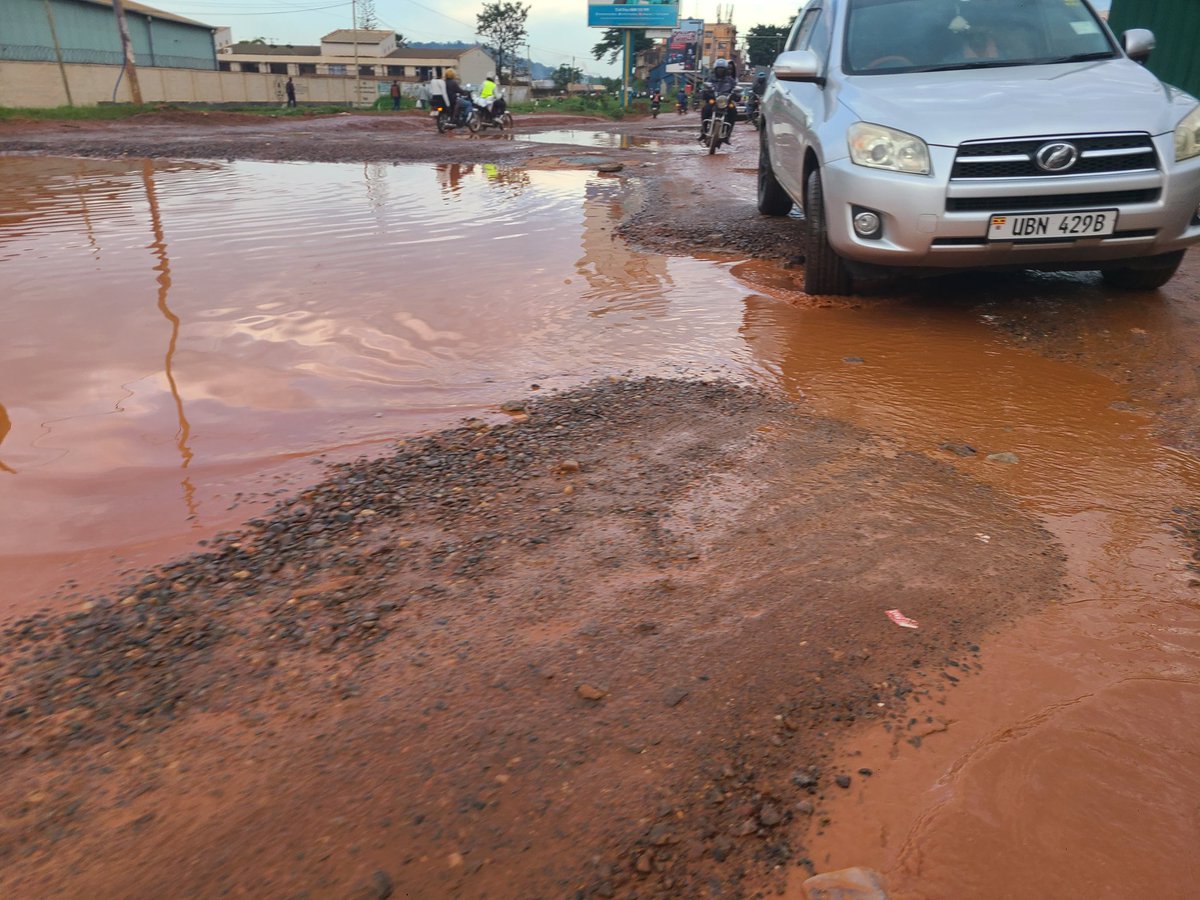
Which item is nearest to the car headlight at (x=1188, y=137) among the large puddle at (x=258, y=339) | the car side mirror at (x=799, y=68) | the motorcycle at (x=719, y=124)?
the car side mirror at (x=799, y=68)

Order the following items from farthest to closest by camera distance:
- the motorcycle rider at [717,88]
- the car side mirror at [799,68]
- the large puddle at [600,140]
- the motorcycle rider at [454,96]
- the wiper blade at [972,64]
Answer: the motorcycle rider at [454,96] → the large puddle at [600,140] → the motorcycle rider at [717,88] → the car side mirror at [799,68] → the wiper blade at [972,64]

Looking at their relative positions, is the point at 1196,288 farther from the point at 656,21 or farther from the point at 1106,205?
the point at 656,21

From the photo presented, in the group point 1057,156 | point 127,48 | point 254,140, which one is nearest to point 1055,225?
point 1057,156

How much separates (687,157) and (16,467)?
1355 centimetres

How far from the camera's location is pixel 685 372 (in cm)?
388

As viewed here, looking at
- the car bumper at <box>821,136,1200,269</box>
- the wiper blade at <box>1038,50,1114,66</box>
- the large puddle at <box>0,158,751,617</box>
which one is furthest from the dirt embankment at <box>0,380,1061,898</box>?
the wiper blade at <box>1038,50,1114,66</box>

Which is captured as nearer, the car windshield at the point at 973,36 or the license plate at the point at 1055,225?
the license plate at the point at 1055,225

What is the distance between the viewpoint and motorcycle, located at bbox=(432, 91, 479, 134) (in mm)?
21938

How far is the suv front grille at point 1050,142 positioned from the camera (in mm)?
3920

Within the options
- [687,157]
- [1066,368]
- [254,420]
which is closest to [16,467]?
[254,420]

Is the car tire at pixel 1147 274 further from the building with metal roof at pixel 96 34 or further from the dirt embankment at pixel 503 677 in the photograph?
the building with metal roof at pixel 96 34

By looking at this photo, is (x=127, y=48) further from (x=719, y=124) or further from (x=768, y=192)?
(x=768, y=192)

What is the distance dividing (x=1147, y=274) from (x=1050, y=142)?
4.33 feet

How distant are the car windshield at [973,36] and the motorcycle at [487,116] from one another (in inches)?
717
